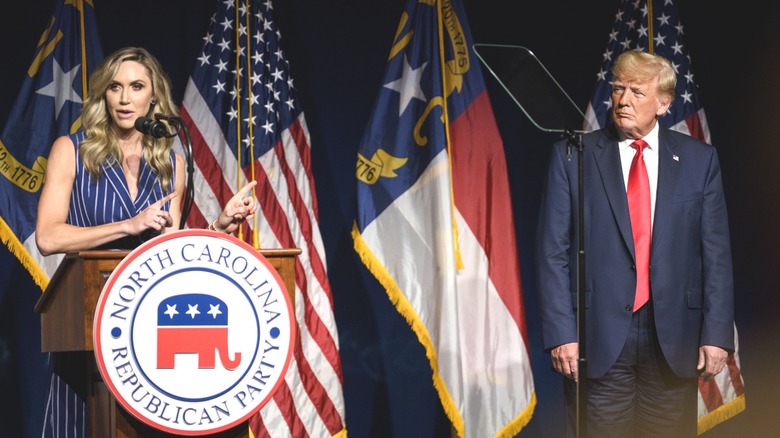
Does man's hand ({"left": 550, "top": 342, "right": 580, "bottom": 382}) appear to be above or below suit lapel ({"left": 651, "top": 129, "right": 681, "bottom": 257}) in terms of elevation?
below

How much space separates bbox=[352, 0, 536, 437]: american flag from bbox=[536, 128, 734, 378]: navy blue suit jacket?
125cm

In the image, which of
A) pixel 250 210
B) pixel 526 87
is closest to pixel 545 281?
pixel 526 87

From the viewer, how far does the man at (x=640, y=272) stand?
8.68 feet

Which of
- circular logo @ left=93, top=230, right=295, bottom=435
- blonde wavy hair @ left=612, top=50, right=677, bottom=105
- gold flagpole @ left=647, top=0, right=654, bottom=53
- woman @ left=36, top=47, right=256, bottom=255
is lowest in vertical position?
circular logo @ left=93, top=230, right=295, bottom=435

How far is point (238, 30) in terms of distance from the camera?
4066 millimetres

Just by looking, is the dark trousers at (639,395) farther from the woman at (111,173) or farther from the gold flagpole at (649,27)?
the gold flagpole at (649,27)

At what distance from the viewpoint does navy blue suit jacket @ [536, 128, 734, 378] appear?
264 cm

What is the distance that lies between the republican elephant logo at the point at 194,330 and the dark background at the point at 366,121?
2702mm

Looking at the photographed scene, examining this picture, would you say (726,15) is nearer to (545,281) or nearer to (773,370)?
(773,370)

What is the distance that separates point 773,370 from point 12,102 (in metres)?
3.79

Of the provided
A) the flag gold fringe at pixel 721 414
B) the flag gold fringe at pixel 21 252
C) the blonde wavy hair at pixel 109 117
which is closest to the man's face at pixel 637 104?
the blonde wavy hair at pixel 109 117

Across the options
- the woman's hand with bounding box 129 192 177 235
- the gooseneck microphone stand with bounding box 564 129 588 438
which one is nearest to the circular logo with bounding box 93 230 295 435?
the woman's hand with bounding box 129 192 177 235

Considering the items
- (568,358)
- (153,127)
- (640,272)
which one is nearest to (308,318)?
(568,358)

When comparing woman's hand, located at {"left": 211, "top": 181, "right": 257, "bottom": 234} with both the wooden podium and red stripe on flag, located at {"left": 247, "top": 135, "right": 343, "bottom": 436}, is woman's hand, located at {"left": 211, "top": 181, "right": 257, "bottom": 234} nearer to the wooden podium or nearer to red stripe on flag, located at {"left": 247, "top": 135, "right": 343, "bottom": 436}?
the wooden podium
